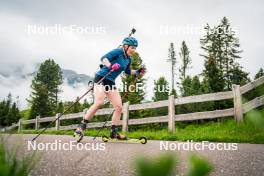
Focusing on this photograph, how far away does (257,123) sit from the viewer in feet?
1.69

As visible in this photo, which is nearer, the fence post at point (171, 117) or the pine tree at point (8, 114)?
the pine tree at point (8, 114)

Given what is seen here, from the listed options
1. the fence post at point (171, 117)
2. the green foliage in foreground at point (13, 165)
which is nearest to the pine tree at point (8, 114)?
the green foliage in foreground at point (13, 165)

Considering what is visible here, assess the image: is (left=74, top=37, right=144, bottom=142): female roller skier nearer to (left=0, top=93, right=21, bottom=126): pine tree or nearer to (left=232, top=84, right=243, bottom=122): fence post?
(left=232, top=84, right=243, bottom=122): fence post

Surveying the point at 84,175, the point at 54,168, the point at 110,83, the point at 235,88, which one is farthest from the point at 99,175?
the point at 235,88

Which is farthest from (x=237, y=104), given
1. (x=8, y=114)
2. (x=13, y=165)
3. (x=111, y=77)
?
(x=13, y=165)

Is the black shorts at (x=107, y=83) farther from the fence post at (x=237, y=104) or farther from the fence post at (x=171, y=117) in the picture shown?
the fence post at (x=237, y=104)

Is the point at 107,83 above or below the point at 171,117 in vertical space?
above

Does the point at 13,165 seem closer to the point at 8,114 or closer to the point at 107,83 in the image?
the point at 8,114

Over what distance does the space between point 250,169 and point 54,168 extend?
6.08ft

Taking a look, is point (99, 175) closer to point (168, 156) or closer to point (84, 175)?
point (84, 175)

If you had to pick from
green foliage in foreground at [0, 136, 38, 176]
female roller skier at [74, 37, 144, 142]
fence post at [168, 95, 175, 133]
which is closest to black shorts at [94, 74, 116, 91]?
female roller skier at [74, 37, 144, 142]

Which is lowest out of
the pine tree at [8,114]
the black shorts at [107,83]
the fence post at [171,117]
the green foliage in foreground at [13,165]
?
the green foliage in foreground at [13,165]

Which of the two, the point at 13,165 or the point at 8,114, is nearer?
the point at 13,165

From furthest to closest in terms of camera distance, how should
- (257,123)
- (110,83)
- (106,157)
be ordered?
(110,83) → (106,157) → (257,123)
